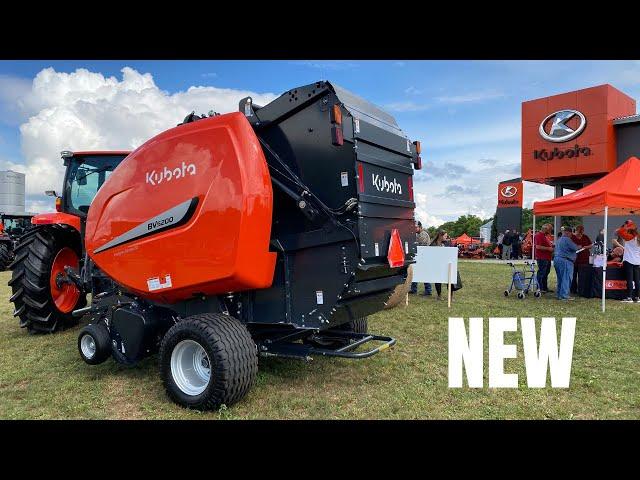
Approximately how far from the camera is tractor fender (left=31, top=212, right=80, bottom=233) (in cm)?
713

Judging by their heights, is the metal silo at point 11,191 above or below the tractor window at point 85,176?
above

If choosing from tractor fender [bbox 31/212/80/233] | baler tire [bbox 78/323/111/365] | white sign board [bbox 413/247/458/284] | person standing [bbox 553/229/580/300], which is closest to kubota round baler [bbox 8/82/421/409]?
baler tire [bbox 78/323/111/365]

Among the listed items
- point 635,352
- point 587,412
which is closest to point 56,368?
point 587,412

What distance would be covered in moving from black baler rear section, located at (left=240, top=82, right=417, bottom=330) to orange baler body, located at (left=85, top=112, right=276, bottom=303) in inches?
8.3

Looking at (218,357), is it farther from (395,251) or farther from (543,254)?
(543,254)

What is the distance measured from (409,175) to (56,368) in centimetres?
438

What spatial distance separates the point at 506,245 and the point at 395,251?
86.1 ft

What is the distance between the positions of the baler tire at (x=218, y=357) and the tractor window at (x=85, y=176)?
3962 millimetres

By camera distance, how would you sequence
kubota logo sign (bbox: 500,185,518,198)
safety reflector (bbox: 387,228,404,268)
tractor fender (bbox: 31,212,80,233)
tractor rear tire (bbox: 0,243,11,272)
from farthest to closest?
kubota logo sign (bbox: 500,185,518,198) → tractor rear tire (bbox: 0,243,11,272) → tractor fender (bbox: 31,212,80,233) → safety reflector (bbox: 387,228,404,268)

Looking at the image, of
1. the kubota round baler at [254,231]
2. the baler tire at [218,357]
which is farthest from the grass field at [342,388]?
the kubota round baler at [254,231]

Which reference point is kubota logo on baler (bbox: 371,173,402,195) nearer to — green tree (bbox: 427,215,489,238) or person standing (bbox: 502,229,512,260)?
person standing (bbox: 502,229,512,260)

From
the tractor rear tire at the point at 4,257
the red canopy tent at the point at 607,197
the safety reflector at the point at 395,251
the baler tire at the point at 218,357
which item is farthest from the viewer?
the tractor rear tire at the point at 4,257

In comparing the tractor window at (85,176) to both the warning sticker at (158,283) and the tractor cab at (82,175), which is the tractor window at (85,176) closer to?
the tractor cab at (82,175)

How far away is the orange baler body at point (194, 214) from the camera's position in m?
4.22
